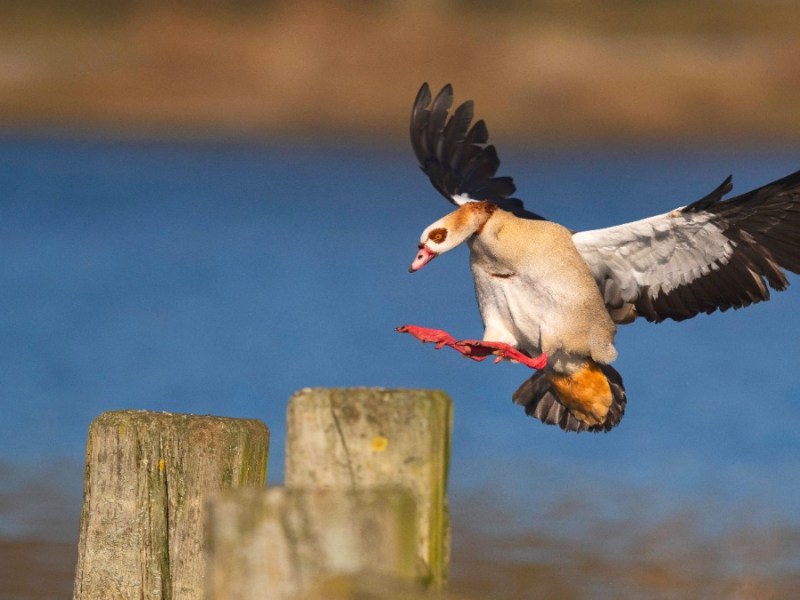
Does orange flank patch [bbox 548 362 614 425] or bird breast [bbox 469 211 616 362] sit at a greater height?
bird breast [bbox 469 211 616 362]

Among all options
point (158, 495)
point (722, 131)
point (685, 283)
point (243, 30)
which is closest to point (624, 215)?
point (722, 131)

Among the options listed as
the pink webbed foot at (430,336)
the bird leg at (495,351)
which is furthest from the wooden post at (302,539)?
the bird leg at (495,351)

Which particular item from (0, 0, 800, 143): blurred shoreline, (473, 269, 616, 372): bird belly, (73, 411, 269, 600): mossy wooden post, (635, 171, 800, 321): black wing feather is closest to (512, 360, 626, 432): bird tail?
(473, 269, 616, 372): bird belly

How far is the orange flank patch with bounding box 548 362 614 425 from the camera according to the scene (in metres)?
6.91

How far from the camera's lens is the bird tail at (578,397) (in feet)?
22.7

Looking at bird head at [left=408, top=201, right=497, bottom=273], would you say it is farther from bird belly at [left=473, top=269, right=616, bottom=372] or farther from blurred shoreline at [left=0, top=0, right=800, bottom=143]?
blurred shoreline at [left=0, top=0, right=800, bottom=143]

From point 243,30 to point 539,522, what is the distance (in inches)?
705

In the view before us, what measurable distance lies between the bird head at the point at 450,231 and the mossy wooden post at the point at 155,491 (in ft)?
8.09

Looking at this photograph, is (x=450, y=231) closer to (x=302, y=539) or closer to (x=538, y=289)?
(x=538, y=289)

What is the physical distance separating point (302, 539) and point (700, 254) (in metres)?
4.10

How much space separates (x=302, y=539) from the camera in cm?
301

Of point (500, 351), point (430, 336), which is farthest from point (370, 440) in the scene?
point (500, 351)

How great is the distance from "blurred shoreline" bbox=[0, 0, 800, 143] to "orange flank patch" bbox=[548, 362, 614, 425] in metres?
16.7

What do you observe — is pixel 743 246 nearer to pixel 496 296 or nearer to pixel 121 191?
pixel 496 296
